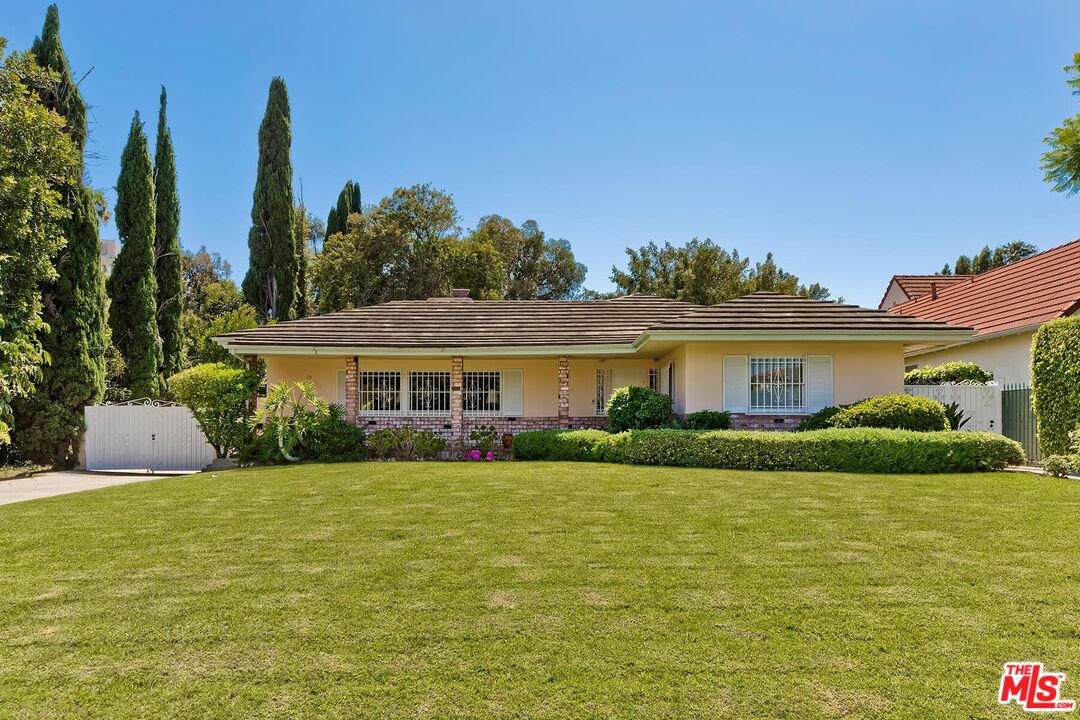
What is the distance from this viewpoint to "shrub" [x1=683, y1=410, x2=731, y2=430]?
48.5 ft

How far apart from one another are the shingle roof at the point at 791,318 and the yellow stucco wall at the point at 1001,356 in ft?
10.1

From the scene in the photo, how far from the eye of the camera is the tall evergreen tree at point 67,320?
16.3 metres

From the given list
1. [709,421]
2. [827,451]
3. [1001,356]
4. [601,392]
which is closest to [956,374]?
[1001,356]

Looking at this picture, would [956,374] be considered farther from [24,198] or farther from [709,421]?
[24,198]

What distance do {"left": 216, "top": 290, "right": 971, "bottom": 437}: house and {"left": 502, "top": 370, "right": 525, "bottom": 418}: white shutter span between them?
0.10ft

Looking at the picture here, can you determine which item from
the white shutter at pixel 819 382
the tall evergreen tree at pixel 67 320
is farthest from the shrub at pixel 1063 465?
the tall evergreen tree at pixel 67 320

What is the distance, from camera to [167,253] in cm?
2292

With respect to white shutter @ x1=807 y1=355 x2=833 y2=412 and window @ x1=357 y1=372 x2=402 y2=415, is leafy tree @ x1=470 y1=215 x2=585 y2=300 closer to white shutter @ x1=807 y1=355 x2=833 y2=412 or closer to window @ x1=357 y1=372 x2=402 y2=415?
window @ x1=357 y1=372 x2=402 y2=415

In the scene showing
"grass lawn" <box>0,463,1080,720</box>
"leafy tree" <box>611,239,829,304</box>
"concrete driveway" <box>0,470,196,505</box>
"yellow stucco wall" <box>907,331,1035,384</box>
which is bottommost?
"concrete driveway" <box>0,470,196,505</box>

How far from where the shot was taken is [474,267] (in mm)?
37344

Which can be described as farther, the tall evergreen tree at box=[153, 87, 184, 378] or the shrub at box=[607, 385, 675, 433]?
the tall evergreen tree at box=[153, 87, 184, 378]

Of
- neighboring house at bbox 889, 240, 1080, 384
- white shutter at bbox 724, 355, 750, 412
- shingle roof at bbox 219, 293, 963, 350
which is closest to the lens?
shingle roof at bbox 219, 293, 963, 350

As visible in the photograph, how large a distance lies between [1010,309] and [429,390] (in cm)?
1782

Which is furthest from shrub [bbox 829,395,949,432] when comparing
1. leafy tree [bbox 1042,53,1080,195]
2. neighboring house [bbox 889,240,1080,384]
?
leafy tree [bbox 1042,53,1080,195]
